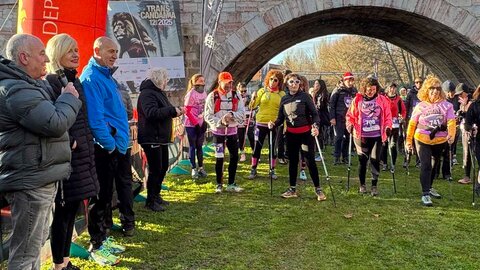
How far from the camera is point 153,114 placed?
212 inches

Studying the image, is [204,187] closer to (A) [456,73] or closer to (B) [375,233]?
(B) [375,233]

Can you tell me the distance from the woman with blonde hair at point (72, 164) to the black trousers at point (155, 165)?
6.51 feet

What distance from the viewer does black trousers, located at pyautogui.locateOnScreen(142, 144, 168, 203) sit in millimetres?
5551

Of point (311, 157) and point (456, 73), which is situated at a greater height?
point (456, 73)

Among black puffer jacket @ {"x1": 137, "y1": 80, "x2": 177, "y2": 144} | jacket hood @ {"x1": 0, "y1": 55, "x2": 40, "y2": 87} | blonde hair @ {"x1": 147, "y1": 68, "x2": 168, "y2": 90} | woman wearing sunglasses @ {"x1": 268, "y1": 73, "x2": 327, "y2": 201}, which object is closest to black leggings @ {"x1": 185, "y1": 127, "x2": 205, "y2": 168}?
woman wearing sunglasses @ {"x1": 268, "y1": 73, "x2": 327, "y2": 201}

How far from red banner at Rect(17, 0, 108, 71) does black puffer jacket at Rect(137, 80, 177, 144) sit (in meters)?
0.84

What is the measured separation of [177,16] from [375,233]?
26.8 ft

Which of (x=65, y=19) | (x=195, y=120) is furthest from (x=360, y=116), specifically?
(x=65, y=19)

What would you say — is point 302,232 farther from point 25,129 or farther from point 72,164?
point 25,129

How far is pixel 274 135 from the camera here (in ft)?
29.7

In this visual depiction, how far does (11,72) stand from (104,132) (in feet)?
4.43

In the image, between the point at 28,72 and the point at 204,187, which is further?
the point at 204,187

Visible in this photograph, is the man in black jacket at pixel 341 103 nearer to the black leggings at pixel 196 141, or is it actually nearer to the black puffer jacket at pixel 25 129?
the black leggings at pixel 196 141

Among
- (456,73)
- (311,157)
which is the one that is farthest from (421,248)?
(456,73)
